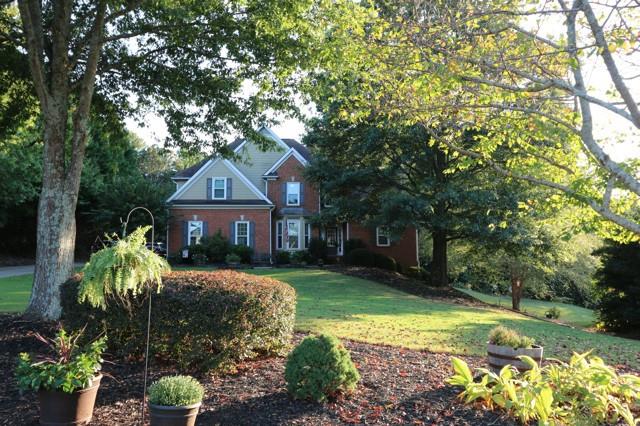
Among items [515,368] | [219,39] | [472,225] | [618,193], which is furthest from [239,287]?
[472,225]

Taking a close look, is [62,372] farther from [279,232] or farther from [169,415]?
[279,232]

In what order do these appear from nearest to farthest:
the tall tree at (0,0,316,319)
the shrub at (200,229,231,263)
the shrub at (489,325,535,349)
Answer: the shrub at (489,325,535,349) → the tall tree at (0,0,316,319) → the shrub at (200,229,231,263)

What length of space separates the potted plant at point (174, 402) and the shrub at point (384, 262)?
85.7 feet

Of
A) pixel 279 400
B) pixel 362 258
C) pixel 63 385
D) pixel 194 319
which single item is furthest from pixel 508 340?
pixel 362 258

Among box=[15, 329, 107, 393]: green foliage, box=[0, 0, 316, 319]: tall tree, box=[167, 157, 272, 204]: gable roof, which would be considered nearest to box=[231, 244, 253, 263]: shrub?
box=[167, 157, 272, 204]: gable roof

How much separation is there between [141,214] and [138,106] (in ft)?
63.5

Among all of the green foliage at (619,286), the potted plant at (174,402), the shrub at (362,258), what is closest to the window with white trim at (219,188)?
the shrub at (362,258)

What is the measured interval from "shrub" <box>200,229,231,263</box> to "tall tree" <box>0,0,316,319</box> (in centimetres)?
1689

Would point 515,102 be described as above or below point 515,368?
above

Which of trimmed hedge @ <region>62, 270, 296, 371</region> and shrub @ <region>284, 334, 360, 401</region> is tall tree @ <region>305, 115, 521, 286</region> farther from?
shrub @ <region>284, 334, 360, 401</region>

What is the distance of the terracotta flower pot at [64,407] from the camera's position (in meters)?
5.03

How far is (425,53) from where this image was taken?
644 centimetres

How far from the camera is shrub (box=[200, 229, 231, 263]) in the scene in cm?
2994

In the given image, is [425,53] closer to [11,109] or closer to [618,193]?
[618,193]
